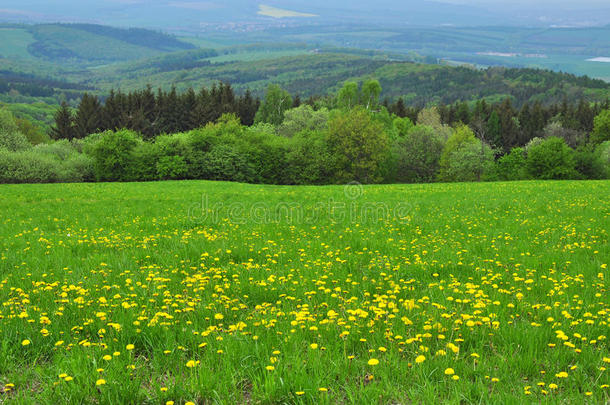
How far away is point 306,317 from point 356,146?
64.1m

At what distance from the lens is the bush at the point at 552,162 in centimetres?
6606

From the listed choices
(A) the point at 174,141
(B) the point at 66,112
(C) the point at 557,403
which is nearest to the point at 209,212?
(C) the point at 557,403

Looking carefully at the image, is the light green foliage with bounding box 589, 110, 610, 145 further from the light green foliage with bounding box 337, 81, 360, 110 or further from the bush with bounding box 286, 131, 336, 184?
the bush with bounding box 286, 131, 336, 184

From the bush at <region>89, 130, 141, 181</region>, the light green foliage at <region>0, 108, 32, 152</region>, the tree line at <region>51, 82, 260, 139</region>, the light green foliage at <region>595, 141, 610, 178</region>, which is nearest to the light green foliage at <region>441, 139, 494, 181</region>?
the light green foliage at <region>595, 141, 610, 178</region>

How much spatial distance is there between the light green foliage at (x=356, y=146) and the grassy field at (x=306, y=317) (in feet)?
186

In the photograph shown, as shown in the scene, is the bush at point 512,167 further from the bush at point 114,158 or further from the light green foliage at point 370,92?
the bush at point 114,158

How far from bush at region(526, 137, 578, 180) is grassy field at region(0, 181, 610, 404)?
63106mm

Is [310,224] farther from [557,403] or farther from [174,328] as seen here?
[557,403]

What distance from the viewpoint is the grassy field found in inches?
159

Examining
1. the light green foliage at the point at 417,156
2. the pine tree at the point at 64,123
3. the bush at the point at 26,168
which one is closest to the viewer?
the bush at the point at 26,168

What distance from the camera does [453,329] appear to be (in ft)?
16.9

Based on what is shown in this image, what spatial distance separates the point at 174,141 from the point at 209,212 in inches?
1954

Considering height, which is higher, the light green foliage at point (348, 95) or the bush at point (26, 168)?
the light green foliage at point (348, 95)

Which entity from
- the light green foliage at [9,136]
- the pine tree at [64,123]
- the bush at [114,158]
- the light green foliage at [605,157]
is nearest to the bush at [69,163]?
the bush at [114,158]
